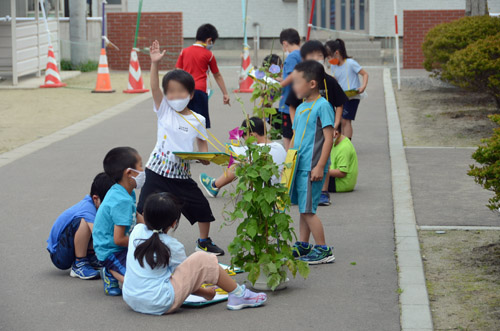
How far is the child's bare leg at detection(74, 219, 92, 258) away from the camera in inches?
220

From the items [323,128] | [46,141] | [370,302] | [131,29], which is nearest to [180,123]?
[323,128]

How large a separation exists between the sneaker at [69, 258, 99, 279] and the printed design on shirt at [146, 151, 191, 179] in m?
0.84

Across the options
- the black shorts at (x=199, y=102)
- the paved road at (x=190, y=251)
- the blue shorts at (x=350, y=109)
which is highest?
the black shorts at (x=199, y=102)

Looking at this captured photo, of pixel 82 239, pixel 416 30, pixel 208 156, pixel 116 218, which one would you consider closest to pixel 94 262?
pixel 82 239

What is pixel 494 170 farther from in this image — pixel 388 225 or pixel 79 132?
pixel 79 132

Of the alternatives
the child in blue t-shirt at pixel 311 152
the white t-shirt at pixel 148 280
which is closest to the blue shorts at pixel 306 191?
the child in blue t-shirt at pixel 311 152

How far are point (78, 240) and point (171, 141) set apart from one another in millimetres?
995

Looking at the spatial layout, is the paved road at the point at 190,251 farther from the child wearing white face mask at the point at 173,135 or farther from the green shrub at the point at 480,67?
the green shrub at the point at 480,67

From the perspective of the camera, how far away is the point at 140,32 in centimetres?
2345

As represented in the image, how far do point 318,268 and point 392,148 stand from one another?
517cm

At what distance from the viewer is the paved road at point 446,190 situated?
716 cm

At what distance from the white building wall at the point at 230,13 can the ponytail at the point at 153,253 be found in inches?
925

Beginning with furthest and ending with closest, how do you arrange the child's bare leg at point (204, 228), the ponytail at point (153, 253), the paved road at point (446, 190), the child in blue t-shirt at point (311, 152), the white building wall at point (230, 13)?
the white building wall at point (230, 13) < the paved road at point (446, 190) < the child's bare leg at point (204, 228) < the child in blue t-shirt at point (311, 152) < the ponytail at point (153, 253)

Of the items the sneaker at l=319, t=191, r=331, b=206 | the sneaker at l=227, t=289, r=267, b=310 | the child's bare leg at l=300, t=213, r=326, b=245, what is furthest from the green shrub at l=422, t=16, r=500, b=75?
the sneaker at l=227, t=289, r=267, b=310
